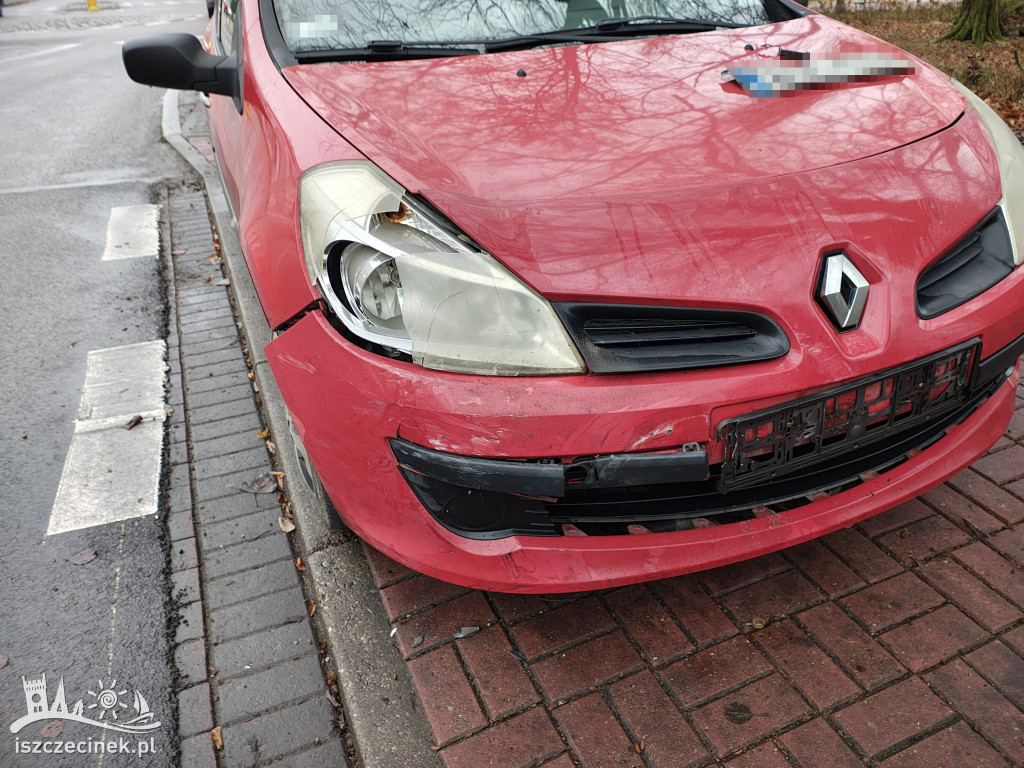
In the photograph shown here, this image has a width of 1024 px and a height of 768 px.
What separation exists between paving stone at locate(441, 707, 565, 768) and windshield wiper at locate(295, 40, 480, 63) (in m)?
1.87

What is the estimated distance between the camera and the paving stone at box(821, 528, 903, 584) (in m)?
2.18

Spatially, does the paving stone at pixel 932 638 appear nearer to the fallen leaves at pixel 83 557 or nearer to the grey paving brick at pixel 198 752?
the grey paving brick at pixel 198 752

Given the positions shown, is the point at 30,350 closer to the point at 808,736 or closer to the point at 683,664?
the point at 683,664

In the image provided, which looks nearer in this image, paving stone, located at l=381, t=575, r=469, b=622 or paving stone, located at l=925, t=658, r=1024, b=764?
paving stone, located at l=925, t=658, r=1024, b=764

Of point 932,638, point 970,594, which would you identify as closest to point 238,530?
point 932,638

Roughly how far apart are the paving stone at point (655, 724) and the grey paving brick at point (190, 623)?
1.18m

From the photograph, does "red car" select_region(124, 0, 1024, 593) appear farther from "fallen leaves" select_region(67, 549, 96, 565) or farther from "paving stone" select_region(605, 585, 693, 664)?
"fallen leaves" select_region(67, 549, 96, 565)

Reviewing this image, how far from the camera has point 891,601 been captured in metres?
2.08

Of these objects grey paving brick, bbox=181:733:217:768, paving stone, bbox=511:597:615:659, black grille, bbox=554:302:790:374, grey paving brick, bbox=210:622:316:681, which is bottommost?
grey paving brick, bbox=210:622:316:681

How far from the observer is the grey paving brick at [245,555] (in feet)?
8.04

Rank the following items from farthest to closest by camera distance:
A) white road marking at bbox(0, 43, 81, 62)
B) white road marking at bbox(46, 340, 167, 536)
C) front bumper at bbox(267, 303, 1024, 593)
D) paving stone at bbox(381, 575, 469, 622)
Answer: white road marking at bbox(0, 43, 81, 62) < white road marking at bbox(46, 340, 167, 536) < paving stone at bbox(381, 575, 469, 622) < front bumper at bbox(267, 303, 1024, 593)

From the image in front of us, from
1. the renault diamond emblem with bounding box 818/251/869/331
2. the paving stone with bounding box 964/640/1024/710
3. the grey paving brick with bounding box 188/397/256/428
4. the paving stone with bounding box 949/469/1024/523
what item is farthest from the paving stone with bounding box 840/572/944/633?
the grey paving brick with bounding box 188/397/256/428

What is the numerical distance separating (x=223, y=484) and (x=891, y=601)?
7.15 ft

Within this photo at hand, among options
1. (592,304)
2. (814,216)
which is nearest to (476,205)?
(592,304)
